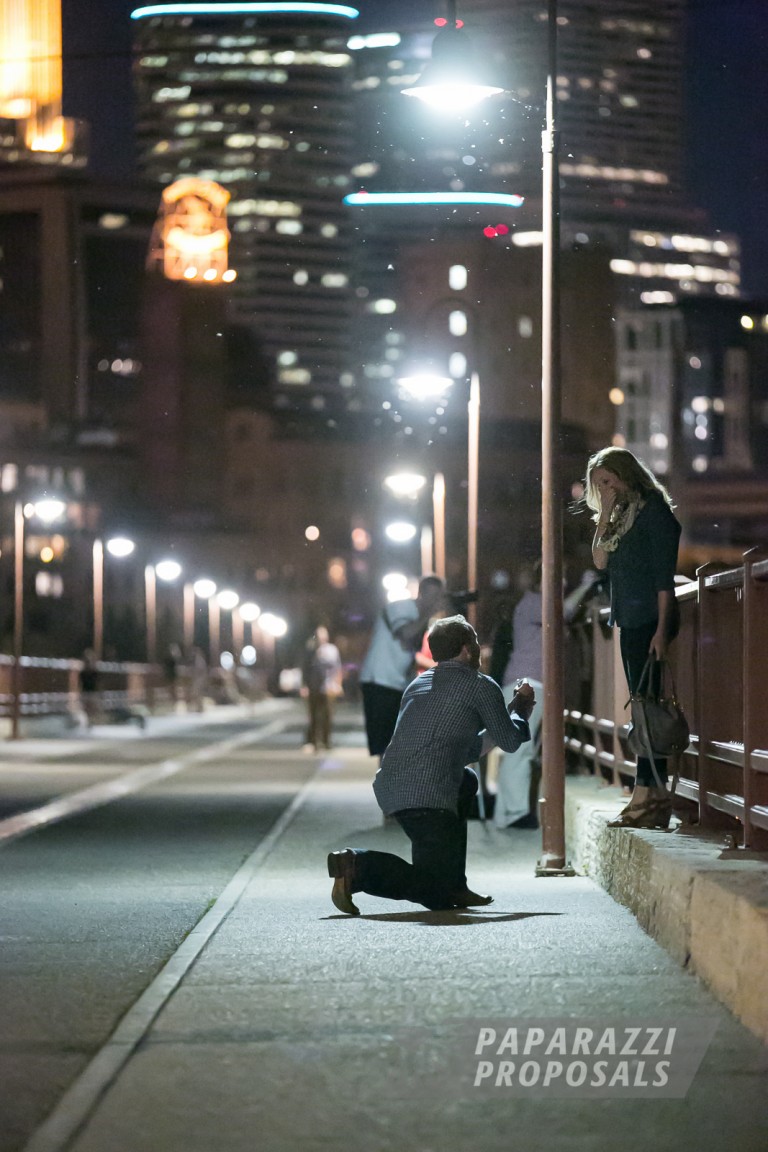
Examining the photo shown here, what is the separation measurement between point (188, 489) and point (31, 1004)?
6228 inches

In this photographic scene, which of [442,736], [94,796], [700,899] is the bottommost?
[94,796]

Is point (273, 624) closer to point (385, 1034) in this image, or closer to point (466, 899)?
point (466, 899)

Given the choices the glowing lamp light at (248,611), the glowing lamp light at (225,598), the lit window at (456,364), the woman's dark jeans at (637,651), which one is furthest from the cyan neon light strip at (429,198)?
the lit window at (456,364)

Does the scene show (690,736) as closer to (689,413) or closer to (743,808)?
(743,808)

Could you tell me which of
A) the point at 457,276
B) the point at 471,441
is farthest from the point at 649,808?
the point at 457,276

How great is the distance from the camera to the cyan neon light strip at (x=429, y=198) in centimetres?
2291

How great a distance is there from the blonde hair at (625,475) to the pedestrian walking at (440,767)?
2.99 ft

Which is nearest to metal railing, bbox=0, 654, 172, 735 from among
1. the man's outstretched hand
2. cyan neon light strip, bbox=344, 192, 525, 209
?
cyan neon light strip, bbox=344, 192, 525, 209

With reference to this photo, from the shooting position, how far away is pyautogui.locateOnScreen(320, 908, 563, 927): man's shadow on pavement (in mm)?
9680

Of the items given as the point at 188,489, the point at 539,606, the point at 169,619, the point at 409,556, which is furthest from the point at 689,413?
the point at 539,606

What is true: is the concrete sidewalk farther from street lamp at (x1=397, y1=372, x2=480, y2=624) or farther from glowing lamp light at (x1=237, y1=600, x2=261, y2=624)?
glowing lamp light at (x1=237, y1=600, x2=261, y2=624)

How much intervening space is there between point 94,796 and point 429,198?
948cm

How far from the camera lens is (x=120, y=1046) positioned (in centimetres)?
655

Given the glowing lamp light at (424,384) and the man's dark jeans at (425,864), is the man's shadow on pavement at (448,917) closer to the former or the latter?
the man's dark jeans at (425,864)
